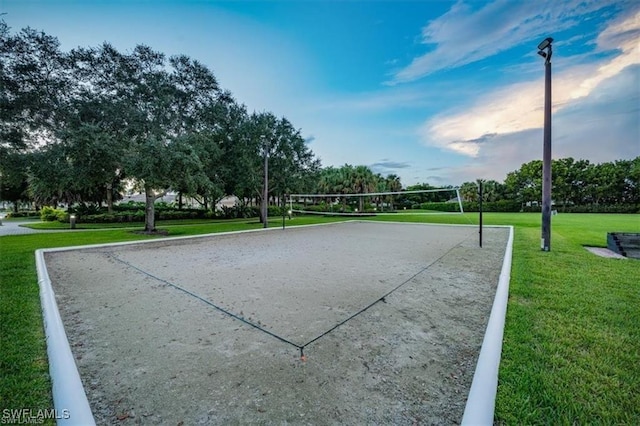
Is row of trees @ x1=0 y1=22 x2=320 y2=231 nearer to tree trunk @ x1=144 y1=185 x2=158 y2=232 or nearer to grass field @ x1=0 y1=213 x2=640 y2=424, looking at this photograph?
tree trunk @ x1=144 y1=185 x2=158 y2=232

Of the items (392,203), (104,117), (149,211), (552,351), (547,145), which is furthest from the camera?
(392,203)

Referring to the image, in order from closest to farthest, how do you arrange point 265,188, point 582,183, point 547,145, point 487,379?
1. point 487,379
2. point 547,145
3. point 265,188
4. point 582,183

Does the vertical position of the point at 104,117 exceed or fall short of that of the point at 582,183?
it exceeds it

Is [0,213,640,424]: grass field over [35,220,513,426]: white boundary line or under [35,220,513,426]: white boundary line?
under

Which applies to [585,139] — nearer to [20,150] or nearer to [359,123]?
[359,123]

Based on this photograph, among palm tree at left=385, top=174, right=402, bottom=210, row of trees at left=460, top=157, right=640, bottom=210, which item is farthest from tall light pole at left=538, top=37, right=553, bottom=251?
palm tree at left=385, top=174, right=402, bottom=210

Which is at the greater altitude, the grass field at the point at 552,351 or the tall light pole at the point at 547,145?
the tall light pole at the point at 547,145

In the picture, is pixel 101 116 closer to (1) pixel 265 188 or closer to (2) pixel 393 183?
(1) pixel 265 188

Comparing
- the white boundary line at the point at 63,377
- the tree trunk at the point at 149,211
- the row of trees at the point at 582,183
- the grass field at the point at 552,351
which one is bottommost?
the grass field at the point at 552,351

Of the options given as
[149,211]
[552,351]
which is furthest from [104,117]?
[552,351]

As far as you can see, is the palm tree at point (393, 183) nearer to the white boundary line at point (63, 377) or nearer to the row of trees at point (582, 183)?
the row of trees at point (582, 183)

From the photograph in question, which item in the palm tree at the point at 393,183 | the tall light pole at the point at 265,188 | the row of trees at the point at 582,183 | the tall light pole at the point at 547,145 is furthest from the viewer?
the palm tree at the point at 393,183

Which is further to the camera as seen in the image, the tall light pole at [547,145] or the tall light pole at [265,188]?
the tall light pole at [265,188]

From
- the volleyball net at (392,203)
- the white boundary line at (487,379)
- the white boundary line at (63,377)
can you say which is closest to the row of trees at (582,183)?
the volleyball net at (392,203)
